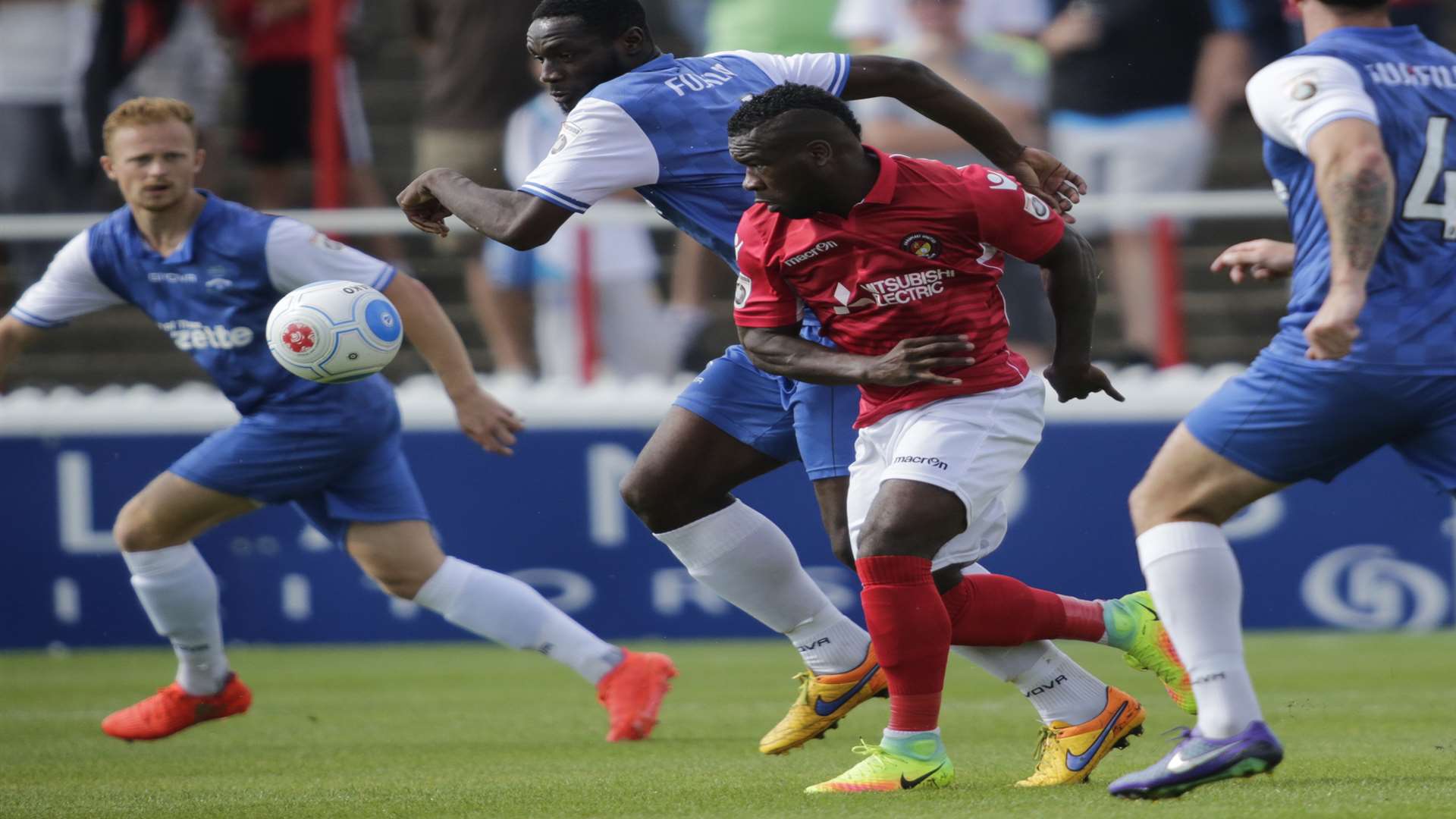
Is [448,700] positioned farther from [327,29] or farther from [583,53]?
[327,29]

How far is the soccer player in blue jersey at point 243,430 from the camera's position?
676 centimetres

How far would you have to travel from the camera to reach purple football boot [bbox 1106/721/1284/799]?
14.5 feet

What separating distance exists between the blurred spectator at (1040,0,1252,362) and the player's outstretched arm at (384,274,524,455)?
14.4 ft

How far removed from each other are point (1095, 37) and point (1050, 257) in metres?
5.47

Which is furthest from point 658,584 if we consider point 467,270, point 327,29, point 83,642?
point 327,29

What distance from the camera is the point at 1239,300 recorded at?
11.3 m

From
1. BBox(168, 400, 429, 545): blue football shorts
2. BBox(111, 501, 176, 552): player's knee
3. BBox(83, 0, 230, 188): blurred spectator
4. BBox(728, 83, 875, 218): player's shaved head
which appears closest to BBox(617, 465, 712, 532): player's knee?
BBox(728, 83, 875, 218): player's shaved head

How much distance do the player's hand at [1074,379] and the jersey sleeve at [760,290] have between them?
0.67 metres

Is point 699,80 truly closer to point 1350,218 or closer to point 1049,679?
point 1049,679

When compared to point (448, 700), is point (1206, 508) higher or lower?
higher

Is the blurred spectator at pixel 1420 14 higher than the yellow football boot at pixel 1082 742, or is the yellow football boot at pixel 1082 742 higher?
the blurred spectator at pixel 1420 14

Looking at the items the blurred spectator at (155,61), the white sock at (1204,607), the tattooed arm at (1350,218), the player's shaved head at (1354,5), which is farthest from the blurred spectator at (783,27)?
the tattooed arm at (1350,218)

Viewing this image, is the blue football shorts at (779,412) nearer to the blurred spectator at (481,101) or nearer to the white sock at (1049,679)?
the white sock at (1049,679)

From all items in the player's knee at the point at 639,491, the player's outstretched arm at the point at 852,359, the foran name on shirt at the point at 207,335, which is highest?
the player's outstretched arm at the point at 852,359
